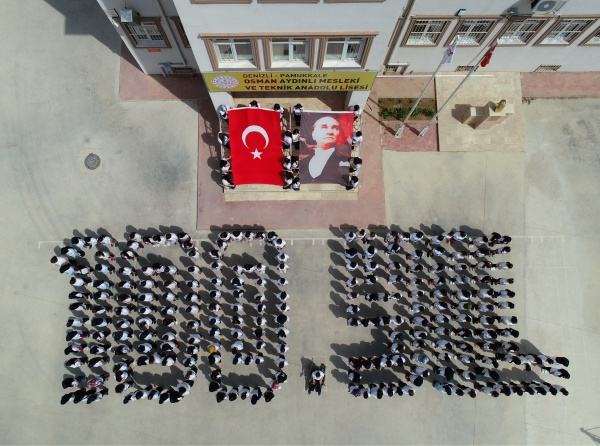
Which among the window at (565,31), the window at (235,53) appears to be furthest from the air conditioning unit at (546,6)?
the window at (235,53)

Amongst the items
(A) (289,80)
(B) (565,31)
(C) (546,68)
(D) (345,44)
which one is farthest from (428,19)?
(C) (546,68)

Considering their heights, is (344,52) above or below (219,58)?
above

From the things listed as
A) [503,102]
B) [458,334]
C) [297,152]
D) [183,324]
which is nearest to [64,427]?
[183,324]

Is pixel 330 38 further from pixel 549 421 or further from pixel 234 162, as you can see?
pixel 549 421

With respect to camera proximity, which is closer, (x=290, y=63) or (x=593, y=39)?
(x=290, y=63)

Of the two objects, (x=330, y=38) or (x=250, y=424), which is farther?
(x=250, y=424)

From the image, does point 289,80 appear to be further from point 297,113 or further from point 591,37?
point 591,37

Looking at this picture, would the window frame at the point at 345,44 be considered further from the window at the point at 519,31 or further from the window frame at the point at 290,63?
the window at the point at 519,31

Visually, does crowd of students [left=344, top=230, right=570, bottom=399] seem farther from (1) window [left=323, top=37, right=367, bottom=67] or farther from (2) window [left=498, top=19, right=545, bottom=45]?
(2) window [left=498, top=19, right=545, bottom=45]
